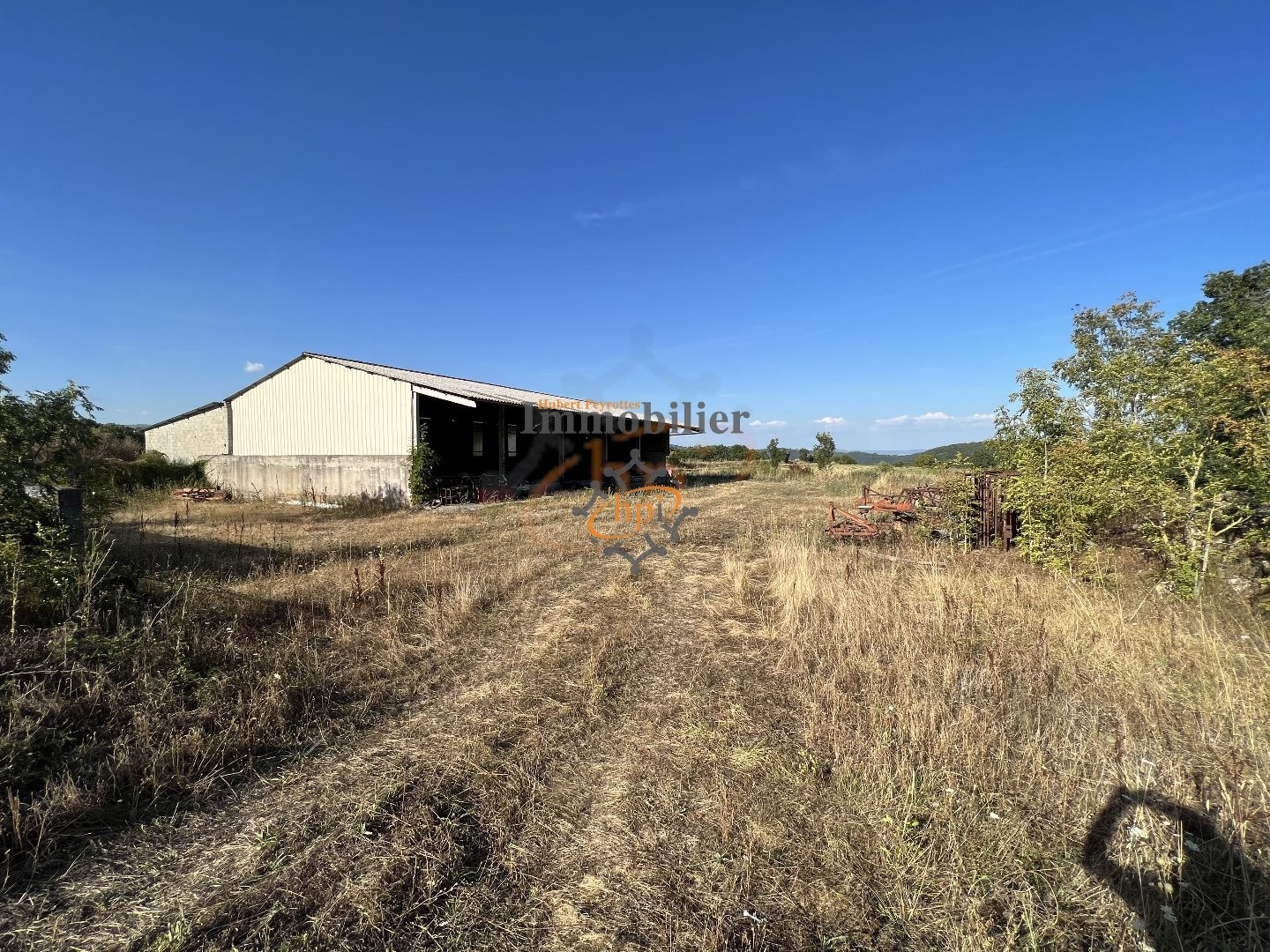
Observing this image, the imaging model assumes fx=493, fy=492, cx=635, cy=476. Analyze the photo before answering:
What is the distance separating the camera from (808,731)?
10.2 feet

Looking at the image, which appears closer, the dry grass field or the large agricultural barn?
the dry grass field

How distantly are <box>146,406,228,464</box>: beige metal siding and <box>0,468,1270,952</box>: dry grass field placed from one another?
58.5 ft

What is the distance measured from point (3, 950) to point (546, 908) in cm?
193

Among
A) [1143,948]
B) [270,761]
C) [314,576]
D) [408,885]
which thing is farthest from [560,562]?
[1143,948]

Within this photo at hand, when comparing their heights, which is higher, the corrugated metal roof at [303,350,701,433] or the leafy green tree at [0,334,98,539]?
the corrugated metal roof at [303,350,701,433]

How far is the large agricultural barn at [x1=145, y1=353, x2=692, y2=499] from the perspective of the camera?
15.3 metres

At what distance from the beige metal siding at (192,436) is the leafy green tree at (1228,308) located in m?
29.4

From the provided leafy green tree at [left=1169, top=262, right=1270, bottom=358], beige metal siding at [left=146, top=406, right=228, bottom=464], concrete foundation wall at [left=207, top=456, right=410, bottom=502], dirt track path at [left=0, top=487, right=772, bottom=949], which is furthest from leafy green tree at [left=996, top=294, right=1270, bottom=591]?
beige metal siding at [left=146, top=406, right=228, bottom=464]

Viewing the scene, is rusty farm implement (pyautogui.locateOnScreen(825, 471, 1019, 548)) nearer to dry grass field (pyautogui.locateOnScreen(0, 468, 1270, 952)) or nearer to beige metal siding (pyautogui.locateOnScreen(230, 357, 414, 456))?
dry grass field (pyautogui.locateOnScreen(0, 468, 1270, 952))

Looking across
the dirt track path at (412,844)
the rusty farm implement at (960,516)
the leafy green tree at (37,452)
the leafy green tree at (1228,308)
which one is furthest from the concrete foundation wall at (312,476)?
the leafy green tree at (1228,308)

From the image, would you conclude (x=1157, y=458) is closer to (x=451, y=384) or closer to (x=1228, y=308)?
(x=1228, y=308)

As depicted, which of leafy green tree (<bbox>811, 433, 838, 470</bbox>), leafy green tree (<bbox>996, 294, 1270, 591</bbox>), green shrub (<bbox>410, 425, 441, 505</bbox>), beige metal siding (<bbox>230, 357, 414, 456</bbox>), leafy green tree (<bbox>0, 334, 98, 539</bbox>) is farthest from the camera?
leafy green tree (<bbox>811, 433, 838, 470</bbox>)

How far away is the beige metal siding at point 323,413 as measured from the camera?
50.1 ft

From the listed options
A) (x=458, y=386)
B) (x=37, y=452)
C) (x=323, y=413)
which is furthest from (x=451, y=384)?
(x=37, y=452)
